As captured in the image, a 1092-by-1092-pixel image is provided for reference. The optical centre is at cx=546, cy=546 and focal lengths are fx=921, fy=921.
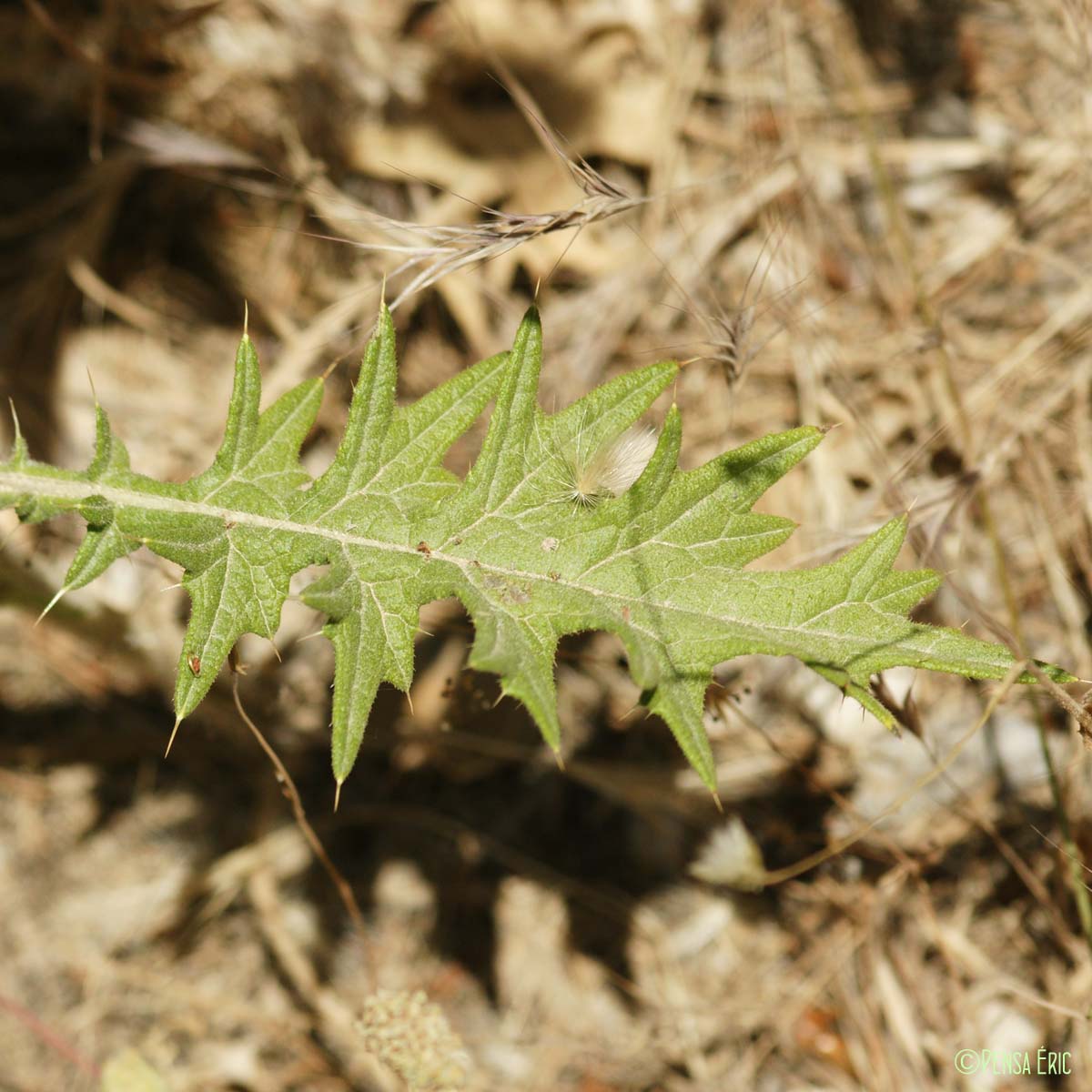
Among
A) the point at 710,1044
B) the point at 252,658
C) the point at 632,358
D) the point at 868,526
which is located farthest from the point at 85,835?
the point at 868,526

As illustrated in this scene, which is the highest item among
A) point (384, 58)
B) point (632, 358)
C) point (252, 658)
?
point (384, 58)

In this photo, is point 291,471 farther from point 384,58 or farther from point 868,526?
point 384,58
